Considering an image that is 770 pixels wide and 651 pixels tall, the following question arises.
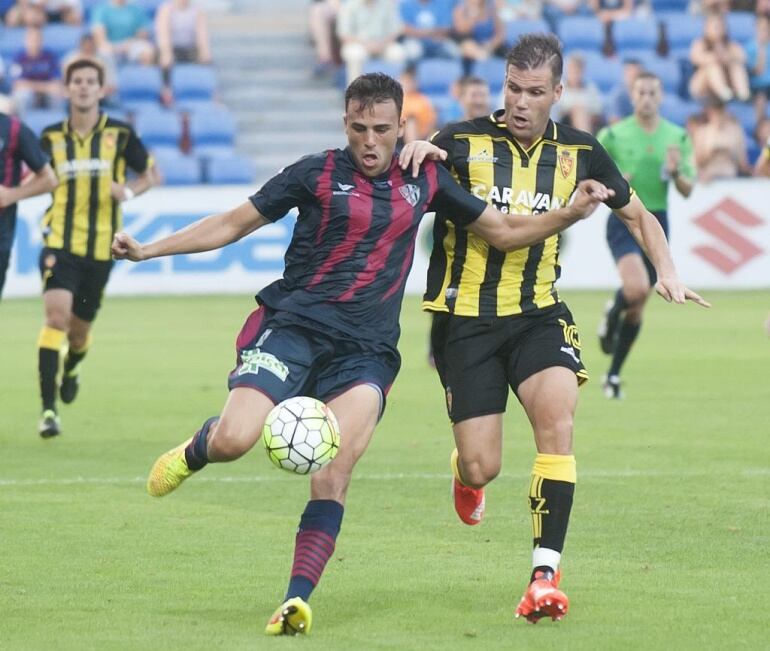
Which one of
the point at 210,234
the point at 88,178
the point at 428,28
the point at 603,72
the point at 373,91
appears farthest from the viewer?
the point at 603,72

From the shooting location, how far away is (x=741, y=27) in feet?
81.8

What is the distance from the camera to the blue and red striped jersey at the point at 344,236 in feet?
20.0

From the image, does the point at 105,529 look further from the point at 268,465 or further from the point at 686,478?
the point at 686,478

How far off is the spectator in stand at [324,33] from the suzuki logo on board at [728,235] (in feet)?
21.6

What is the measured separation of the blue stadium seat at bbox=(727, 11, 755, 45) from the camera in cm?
2481

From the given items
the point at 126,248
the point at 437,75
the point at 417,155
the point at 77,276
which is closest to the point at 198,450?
the point at 126,248

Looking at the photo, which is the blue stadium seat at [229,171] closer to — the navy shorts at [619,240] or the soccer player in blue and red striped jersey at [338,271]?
the navy shorts at [619,240]

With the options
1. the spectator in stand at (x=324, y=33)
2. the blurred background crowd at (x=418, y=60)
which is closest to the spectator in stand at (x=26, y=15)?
the blurred background crowd at (x=418, y=60)

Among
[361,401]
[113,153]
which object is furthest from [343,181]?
[113,153]

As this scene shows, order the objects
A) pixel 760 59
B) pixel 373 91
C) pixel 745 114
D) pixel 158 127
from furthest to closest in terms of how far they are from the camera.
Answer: pixel 760 59
pixel 745 114
pixel 158 127
pixel 373 91

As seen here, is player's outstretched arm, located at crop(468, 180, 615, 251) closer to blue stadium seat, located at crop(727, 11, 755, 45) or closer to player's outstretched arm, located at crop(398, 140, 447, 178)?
player's outstretched arm, located at crop(398, 140, 447, 178)

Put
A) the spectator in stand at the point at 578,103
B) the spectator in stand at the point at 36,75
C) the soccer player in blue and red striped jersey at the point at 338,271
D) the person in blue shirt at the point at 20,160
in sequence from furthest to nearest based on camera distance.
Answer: the spectator in stand at the point at 36,75 < the spectator in stand at the point at 578,103 < the person in blue shirt at the point at 20,160 < the soccer player in blue and red striped jersey at the point at 338,271

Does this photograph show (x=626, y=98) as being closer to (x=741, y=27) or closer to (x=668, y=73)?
(x=668, y=73)

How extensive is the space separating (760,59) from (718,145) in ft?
10.5
